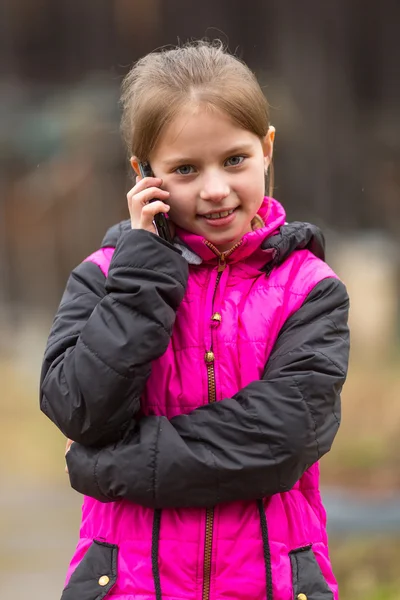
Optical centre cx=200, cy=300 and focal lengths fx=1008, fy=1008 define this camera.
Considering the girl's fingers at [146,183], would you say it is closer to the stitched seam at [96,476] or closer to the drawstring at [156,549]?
the stitched seam at [96,476]

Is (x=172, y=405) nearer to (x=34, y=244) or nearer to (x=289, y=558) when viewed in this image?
(x=289, y=558)

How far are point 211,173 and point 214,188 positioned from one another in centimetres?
4

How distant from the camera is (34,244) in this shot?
716 cm

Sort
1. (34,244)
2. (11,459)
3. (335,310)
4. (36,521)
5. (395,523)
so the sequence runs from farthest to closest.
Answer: (34,244) < (11,459) < (36,521) < (395,523) < (335,310)

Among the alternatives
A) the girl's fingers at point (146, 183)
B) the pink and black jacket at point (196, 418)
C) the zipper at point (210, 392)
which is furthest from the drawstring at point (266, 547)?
the girl's fingers at point (146, 183)

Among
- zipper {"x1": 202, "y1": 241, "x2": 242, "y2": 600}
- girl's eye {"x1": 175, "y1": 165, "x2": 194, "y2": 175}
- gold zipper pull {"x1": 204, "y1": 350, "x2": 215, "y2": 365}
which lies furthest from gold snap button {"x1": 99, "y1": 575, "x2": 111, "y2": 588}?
girl's eye {"x1": 175, "y1": 165, "x2": 194, "y2": 175}

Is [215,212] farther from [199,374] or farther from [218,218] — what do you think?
[199,374]

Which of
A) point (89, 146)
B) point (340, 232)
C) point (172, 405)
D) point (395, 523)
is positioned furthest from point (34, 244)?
point (172, 405)

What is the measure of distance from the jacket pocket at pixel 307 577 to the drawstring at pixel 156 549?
29cm

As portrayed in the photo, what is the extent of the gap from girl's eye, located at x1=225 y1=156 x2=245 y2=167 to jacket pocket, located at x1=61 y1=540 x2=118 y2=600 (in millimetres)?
876

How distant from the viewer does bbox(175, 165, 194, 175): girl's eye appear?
2250 mm

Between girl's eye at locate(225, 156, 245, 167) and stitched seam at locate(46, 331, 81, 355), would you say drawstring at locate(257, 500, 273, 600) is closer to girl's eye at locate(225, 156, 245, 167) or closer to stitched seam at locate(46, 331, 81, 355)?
stitched seam at locate(46, 331, 81, 355)

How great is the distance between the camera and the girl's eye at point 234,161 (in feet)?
7.39

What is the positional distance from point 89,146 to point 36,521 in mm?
2742
